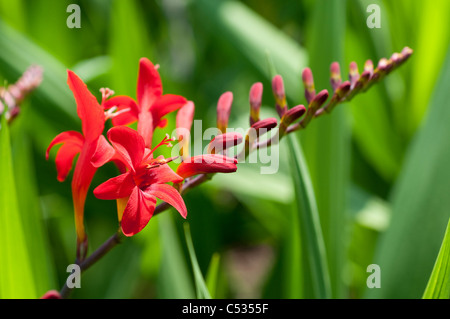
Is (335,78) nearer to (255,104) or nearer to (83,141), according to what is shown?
(255,104)

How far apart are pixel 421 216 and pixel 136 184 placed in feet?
1.33

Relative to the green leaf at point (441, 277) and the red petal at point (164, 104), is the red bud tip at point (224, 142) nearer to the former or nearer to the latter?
the red petal at point (164, 104)

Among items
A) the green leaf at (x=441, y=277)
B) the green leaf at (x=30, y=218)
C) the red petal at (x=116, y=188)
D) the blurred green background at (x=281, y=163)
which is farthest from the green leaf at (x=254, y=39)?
the red petal at (x=116, y=188)

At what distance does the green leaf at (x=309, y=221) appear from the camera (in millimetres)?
539

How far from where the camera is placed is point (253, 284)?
1.58 m

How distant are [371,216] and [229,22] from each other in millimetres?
477

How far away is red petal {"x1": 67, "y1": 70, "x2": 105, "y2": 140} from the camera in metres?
0.39

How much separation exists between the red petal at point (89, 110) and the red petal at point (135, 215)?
6 centimetres

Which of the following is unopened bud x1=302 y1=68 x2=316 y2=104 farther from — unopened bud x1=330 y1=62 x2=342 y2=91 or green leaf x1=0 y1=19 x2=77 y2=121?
green leaf x1=0 y1=19 x2=77 y2=121

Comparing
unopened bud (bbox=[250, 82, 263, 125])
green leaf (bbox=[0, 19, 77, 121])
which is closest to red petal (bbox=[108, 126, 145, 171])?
unopened bud (bbox=[250, 82, 263, 125])

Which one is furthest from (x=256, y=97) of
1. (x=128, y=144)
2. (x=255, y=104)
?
(x=128, y=144)

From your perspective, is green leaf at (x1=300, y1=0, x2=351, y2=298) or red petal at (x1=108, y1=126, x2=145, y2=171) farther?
green leaf at (x1=300, y1=0, x2=351, y2=298)

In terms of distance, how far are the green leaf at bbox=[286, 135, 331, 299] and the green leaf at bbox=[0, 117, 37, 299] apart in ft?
0.90
